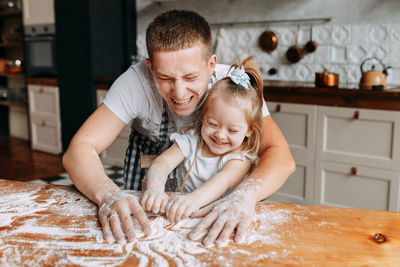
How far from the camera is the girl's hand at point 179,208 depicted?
875mm

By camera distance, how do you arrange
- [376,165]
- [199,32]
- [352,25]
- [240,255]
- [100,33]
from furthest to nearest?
[100,33] < [352,25] < [376,165] < [199,32] < [240,255]

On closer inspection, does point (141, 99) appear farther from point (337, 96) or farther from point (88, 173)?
point (337, 96)

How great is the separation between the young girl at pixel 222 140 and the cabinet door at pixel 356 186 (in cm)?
147

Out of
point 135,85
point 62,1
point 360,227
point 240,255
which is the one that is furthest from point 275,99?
point 62,1

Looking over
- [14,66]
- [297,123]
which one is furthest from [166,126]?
[14,66]

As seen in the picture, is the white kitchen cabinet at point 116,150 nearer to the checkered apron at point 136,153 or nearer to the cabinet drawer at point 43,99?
the cabinet drawer at point 43,99

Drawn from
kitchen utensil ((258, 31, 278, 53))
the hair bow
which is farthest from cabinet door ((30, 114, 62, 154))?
the hair bow

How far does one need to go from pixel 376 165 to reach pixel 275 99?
2.75ft

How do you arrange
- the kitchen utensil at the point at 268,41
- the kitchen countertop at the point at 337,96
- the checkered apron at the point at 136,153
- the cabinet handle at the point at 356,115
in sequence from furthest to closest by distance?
the kitchen utensil at the point at 268,41 → the cabinet handle at the point at 356,115 → the kitchen countertop at the point at 337,96 → the checkered apron at the point at 136,153

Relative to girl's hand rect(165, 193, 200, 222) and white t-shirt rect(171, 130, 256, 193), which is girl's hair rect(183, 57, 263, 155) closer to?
white t-shirt rect(171, 130, 256, 193)

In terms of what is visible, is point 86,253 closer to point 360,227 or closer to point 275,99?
point 360,227

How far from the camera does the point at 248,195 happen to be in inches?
38.3

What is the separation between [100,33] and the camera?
4035mm

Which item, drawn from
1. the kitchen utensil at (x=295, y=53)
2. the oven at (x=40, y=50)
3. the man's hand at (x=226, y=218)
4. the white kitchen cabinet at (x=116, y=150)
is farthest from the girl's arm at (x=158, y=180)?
the oven at (x=40, y=50)
